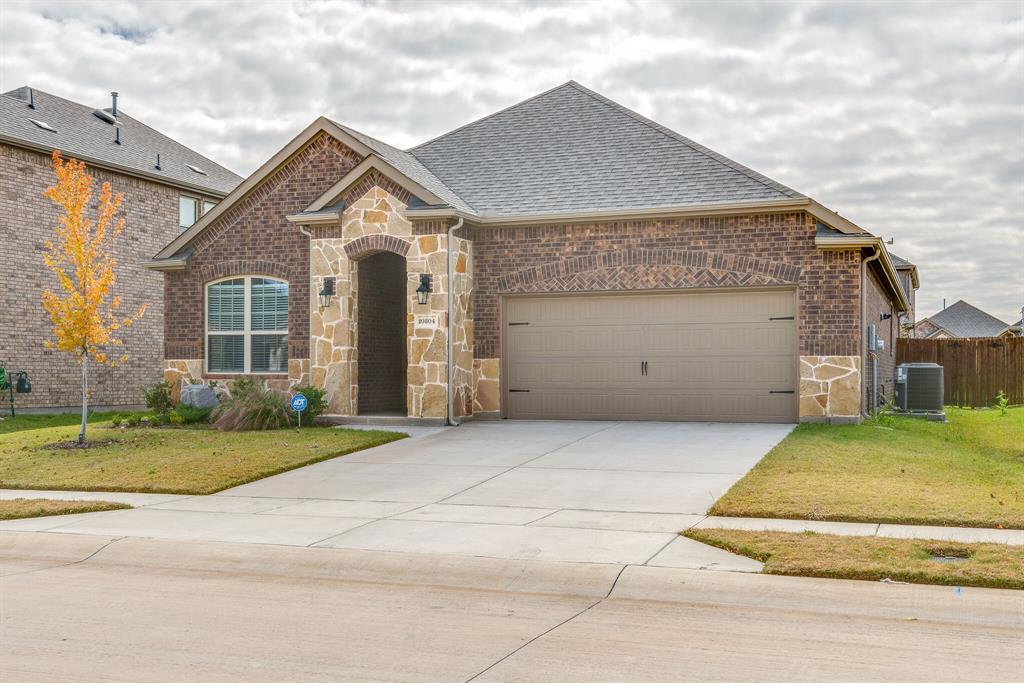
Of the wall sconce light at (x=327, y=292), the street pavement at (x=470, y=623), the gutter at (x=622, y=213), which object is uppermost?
the gutter at (x=622, y=213)

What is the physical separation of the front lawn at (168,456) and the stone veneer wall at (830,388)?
7.16 m

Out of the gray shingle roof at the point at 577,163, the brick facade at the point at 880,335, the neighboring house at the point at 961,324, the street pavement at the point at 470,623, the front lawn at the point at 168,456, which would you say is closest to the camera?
the street pavement at the point at 470,623

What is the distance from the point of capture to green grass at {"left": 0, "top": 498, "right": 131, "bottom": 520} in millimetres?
10234

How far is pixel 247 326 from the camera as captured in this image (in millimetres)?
19797

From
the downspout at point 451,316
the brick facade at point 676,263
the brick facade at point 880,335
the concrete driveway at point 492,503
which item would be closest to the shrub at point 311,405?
the downspout at point 451,316

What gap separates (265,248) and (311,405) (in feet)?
12.7

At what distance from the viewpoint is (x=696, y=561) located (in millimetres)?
7527

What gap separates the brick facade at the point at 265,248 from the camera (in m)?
19.2

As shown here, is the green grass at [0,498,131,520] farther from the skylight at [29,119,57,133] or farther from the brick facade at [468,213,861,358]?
the skylight at [29,119,57,133]

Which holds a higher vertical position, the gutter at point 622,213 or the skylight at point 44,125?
the skylight at point 44,125

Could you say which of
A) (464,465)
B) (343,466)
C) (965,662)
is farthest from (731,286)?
(965,662)

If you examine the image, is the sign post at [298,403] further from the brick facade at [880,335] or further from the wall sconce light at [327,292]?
the brick facade at [880,335]

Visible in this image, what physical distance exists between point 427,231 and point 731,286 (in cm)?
555

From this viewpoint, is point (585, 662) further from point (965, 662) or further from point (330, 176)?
point (330, 176)
